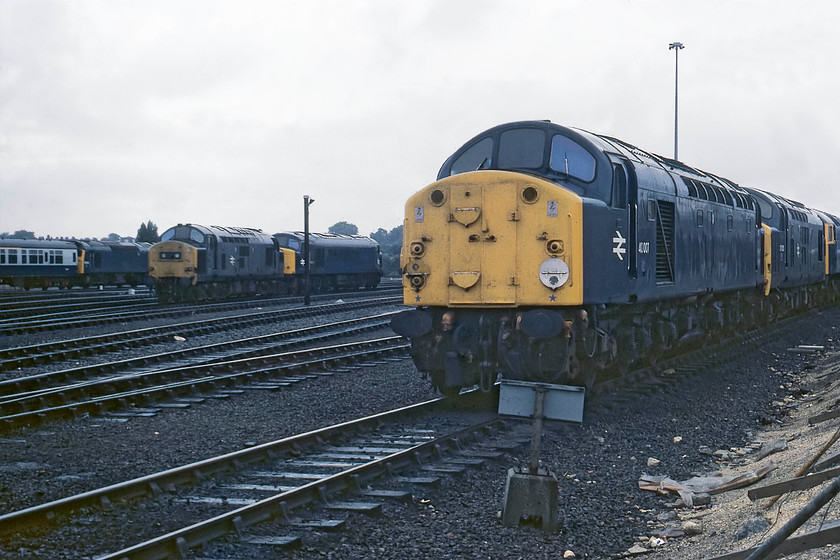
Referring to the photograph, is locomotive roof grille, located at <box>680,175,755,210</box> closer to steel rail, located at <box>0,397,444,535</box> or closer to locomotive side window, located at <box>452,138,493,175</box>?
locomotive side window, located at <box>452,138,493,175</box>

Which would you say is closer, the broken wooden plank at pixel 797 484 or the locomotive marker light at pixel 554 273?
the broken wooden plank at pixel 797 484

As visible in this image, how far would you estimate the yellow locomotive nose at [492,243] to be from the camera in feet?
34.6

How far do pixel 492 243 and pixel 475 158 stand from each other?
1.64 metres

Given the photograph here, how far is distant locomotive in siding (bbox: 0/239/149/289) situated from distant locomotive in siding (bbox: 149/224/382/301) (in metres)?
12.8

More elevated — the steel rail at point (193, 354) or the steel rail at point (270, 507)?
the steel rail at point (193, 354)

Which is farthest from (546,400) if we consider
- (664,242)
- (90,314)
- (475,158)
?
(90,314)

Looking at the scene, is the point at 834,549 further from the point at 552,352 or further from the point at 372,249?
the point at 372,249

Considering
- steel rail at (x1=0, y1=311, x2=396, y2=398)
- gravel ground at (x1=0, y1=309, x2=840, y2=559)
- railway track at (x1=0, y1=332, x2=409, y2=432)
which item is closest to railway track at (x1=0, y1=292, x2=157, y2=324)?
steel rail at (x1=0, y1=311, x2=396, y2=398)

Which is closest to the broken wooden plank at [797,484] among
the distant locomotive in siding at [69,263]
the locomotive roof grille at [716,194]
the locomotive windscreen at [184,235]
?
the locomotive roof grille at [716,194]

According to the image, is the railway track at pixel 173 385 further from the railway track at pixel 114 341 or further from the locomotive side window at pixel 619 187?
the locomotive side window at pixel 619 187

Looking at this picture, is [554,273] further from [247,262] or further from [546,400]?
[247,262]

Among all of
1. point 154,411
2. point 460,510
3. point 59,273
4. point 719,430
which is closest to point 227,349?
point 154,411

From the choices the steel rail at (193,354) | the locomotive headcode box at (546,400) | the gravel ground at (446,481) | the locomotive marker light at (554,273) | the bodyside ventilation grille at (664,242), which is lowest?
the gravel ground at (446,481)

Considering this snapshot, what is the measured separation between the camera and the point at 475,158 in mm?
12109
